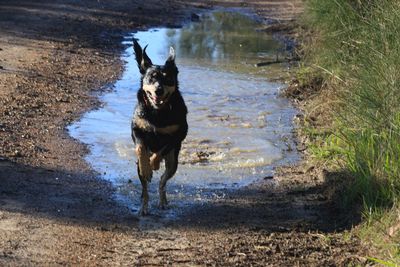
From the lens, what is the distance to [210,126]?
11.5 m

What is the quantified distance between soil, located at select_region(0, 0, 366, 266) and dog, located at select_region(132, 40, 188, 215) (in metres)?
0.45

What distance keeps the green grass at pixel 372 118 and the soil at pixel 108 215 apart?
32cm

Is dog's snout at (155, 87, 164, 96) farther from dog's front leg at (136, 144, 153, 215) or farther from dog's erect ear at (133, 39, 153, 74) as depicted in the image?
dog's front leg at (136, 144, 153, 215)

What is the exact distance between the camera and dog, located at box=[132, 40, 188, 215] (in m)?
7.68

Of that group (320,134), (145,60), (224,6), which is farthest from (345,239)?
(224,6)

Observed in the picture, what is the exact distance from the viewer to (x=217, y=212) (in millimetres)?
7762

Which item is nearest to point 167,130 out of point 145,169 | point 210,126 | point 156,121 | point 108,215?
point 156,121

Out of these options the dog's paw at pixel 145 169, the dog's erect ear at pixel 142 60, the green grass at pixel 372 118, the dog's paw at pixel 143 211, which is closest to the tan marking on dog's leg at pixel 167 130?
the dog's paw at pixel 145 169

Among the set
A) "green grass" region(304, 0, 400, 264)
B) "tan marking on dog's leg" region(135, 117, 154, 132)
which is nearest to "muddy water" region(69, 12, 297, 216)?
"tan marking on dog's leg" region(135, 117, 154, 132)

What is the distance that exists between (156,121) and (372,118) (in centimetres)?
202

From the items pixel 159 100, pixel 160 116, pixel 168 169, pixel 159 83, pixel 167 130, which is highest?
pixel 159 83

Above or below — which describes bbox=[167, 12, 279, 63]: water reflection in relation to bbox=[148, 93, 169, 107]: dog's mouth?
below

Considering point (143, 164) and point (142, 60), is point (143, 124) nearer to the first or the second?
point (143, 164)

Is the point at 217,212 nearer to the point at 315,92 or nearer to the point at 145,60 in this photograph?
the point at 145,60
